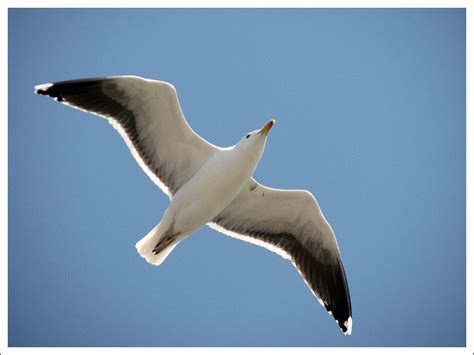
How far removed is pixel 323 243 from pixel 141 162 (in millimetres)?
2289

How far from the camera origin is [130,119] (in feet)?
23.1

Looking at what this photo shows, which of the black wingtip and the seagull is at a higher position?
the black wingtip

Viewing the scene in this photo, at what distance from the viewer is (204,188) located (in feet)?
22.4

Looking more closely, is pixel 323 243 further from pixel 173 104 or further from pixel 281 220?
pixel 173 104

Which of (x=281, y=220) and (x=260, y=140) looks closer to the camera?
(x=260, y=140)

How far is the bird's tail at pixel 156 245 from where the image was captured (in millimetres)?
6953

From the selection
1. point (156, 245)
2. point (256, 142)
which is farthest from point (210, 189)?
point (156, 245)

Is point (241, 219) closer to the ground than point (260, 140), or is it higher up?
closer to the ground

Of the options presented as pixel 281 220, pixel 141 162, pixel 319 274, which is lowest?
pixel 319 274

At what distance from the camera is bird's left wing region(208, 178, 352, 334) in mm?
7500

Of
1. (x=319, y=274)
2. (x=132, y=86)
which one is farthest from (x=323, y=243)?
(x=132, y=86)

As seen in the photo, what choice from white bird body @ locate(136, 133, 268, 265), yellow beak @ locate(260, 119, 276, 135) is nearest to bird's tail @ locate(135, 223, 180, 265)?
white bird body @ locate(136, 133, 268, 265)

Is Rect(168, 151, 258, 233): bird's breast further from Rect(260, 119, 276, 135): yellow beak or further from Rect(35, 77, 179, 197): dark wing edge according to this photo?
Rect(35, 77, 179, 197): dark wing edge

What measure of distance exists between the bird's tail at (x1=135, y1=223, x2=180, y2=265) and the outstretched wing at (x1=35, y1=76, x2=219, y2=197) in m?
0.56
